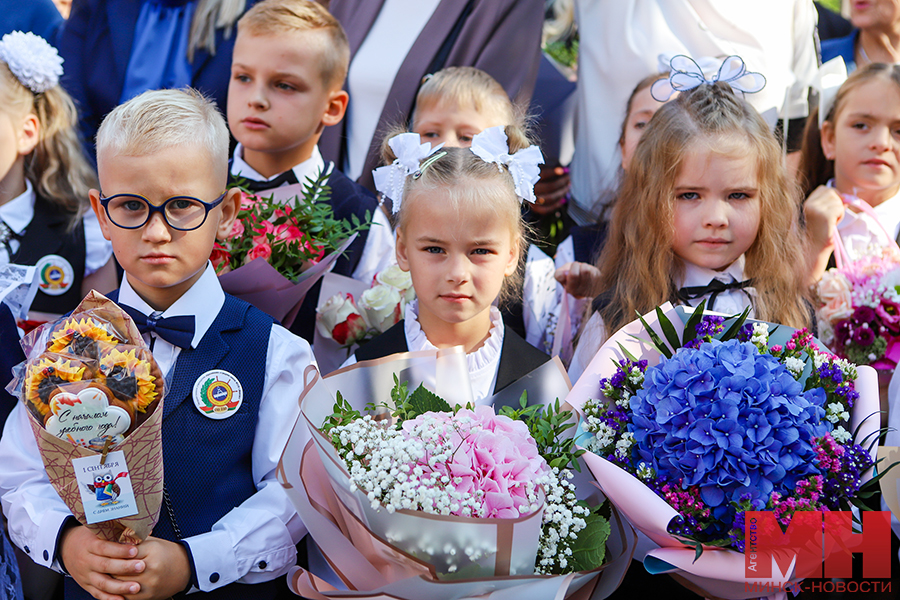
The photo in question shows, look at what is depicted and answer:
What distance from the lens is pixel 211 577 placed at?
1.84 meters

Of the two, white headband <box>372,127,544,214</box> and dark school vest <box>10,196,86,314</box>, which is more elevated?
white headband <box>372,127,544,214</box>

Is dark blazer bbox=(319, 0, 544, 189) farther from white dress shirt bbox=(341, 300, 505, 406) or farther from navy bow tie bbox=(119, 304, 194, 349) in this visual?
navy bow tie bbox=(119, 304, 194, 349)

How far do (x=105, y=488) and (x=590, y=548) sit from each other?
1.03m

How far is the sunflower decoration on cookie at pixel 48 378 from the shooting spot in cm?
147

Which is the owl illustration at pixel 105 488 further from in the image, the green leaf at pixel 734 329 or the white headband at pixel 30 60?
the white headband at pixel 30 60

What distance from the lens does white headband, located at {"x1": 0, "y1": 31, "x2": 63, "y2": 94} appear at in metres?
3.01

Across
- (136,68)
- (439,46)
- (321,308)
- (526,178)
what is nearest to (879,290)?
(526,178)

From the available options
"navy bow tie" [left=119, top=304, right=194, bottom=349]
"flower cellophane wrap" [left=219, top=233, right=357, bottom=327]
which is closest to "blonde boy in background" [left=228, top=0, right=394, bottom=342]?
"flower cellophane wrap" [left=219, top=233, right=357, bottom=327]

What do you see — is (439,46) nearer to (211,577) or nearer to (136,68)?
(136,68)

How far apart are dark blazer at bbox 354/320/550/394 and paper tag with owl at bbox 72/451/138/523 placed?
2.99 feet

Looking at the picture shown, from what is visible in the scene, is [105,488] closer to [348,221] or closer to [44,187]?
[348,221]

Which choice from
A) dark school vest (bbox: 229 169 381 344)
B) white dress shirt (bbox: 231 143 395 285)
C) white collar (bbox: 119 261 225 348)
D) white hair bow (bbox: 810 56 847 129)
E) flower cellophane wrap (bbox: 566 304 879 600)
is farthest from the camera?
white hair bow (bbox: 810 56 847 129)

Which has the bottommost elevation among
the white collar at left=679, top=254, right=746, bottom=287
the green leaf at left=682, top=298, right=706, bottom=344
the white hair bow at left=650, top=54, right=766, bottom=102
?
the green leaf at left=682, top=298, right=706, bottom=344

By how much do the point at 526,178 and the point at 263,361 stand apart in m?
0.95
